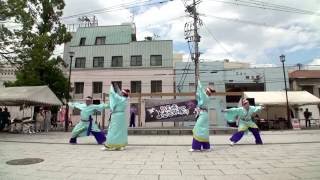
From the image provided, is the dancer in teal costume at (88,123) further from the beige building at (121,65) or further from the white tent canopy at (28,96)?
the beige building at (121,65)

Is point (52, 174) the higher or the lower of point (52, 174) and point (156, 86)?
the lower

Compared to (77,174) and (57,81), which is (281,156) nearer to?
(77,174)

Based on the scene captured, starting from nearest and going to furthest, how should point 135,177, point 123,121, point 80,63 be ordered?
point 135,177 → point 123,121 → point 80,63

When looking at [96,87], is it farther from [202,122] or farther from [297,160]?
[297,160]

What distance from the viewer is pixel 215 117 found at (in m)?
30.7

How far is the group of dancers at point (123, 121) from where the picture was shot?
36.9 feet

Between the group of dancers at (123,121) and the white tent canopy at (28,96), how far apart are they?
9.22 metres

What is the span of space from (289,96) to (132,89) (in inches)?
775

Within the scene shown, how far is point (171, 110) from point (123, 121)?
13635 millimetres

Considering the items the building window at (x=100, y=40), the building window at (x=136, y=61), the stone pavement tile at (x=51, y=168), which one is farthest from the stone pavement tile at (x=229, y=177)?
the building window at (x=100, y=40)

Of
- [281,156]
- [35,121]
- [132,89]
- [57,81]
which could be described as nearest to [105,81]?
[132,89]

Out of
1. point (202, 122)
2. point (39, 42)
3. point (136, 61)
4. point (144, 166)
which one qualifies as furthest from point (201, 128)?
point (136, 61)

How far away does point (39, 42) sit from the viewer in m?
21.3

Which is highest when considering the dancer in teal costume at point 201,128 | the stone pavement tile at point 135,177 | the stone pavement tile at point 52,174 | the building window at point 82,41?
the building window at point 82,41
